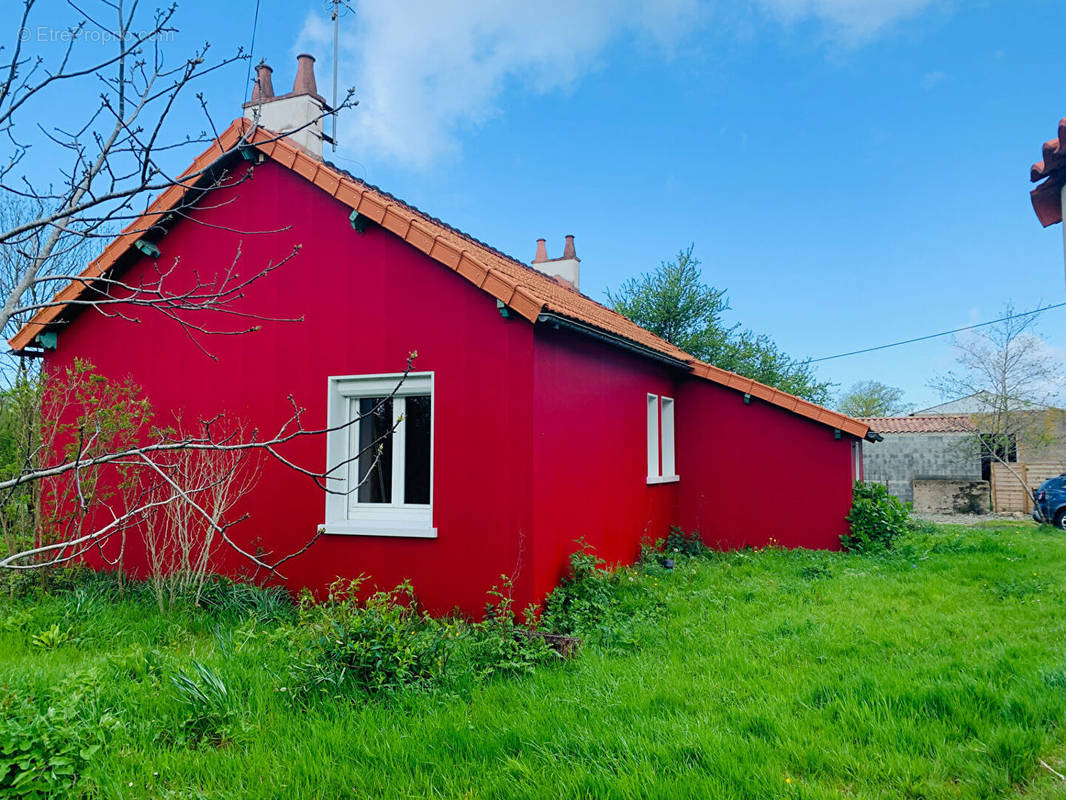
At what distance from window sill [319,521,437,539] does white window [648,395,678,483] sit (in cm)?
442

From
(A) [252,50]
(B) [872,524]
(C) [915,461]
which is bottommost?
(B) [872,524]

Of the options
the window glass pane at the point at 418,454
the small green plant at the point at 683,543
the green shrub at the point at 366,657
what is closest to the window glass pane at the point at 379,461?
the window glass pane at the point at 418,454

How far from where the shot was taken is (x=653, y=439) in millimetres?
10438

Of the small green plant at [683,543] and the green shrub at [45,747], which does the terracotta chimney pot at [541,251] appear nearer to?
the small green plant at [683,543]

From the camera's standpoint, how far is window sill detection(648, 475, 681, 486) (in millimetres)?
10078

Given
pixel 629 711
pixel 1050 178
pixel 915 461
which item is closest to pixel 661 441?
pixel 629 711

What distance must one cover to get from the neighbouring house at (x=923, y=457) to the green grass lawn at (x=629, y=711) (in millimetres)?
17886

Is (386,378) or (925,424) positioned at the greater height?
(925,424)

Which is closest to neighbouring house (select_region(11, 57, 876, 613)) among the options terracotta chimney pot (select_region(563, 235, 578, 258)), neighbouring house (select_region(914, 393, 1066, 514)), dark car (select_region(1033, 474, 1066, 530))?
terracotta chimney pot (select_region(563, 235, 578, 258))

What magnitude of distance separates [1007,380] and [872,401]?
892 inches

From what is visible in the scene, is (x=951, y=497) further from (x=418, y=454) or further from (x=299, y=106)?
(x=299, y=106)

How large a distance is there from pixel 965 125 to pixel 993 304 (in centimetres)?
871

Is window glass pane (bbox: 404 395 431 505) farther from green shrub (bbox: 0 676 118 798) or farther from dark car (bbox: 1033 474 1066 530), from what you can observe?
dark car (bbox: 1033 474 1066 530)

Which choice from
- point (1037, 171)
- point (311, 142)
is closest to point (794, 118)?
point (311, 142)
